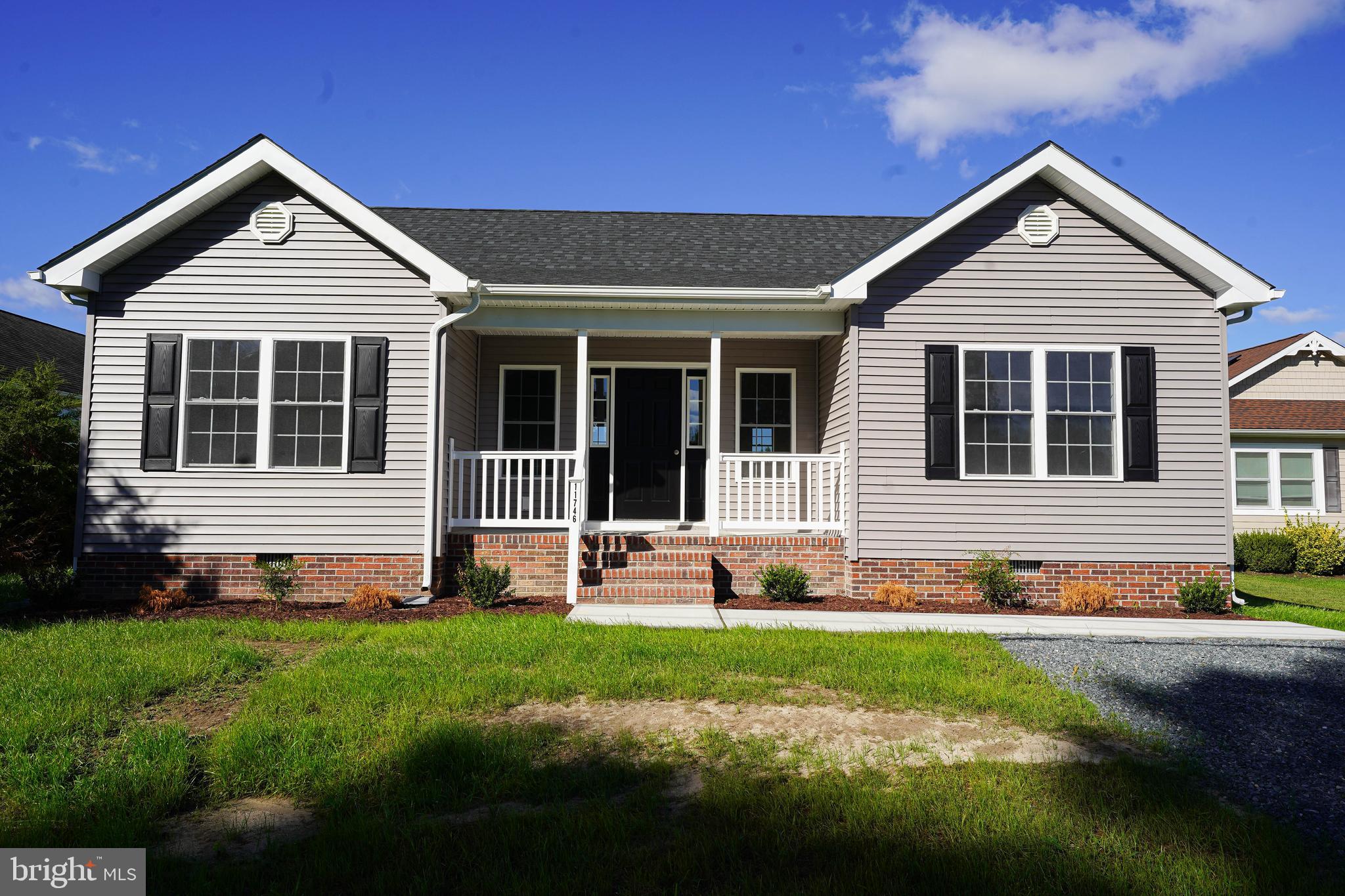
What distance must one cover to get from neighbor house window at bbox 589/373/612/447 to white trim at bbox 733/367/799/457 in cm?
169

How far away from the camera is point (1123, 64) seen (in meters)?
12.8

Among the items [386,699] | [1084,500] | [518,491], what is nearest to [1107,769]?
[386,699]

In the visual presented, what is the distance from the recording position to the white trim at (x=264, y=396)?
358 inches

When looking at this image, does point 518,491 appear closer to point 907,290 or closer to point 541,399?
point 541,399

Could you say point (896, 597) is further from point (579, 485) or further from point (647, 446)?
point (647, 446)

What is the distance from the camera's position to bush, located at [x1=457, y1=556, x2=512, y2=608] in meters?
8.34

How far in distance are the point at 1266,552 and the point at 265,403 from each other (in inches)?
676

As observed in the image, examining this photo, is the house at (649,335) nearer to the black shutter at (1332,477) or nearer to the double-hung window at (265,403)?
the double-hung window at (265,403)

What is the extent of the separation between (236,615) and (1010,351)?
337 inches

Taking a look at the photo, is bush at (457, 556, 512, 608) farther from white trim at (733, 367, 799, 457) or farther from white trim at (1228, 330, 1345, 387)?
white trim at (1228, 330, 1345, 387)

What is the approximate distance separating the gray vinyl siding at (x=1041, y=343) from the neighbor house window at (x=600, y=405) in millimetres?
3483

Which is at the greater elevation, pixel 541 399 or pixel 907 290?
pixel 907 290

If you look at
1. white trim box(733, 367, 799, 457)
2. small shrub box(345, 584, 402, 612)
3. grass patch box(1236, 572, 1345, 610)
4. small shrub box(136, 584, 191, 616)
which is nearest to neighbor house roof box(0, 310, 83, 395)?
small shrub box(136, 584, 191, 616)

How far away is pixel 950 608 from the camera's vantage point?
8.98m
